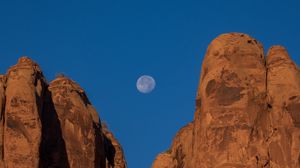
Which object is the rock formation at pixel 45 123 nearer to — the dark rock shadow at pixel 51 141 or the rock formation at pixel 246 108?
the dark rock shadow at pixel 51 141

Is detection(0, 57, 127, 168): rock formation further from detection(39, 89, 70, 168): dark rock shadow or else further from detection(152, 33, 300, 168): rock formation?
detection(152, 33, 300, 168): rock formation

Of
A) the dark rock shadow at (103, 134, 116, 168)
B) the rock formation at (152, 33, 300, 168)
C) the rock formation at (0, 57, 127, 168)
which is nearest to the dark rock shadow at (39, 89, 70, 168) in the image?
the rock formation at (0, 57, 127, 168)

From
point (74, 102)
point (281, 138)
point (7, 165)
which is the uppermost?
point (74, 102)

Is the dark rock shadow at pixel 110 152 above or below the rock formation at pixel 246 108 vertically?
above

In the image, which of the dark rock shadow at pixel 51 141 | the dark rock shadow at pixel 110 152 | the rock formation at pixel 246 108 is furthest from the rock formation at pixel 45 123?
the rock formation at pixel 246 108

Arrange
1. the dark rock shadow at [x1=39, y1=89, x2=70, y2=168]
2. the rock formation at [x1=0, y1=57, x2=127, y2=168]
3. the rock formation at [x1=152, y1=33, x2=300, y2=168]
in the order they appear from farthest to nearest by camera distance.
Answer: the dark rock shadow at [x1=39, y1=89, x2=70, y2=168] → the rock formation at [x1=0, y1=57, x2=127, y2=168] → the rock formation at [x1=152, y1=33, x2=300, y2=168]

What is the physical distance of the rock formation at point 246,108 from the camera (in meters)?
52.7

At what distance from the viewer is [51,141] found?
Answer: 60.2 meters

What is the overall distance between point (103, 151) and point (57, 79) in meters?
6.40

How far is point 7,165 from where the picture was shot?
2051 inches

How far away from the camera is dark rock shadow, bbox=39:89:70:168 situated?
59250 mm

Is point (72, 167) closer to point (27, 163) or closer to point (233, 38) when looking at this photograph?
point (27, 163)

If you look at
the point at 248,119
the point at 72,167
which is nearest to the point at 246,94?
the point at 248,119

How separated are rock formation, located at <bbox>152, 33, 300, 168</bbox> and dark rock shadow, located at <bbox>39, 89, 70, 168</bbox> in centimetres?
950
